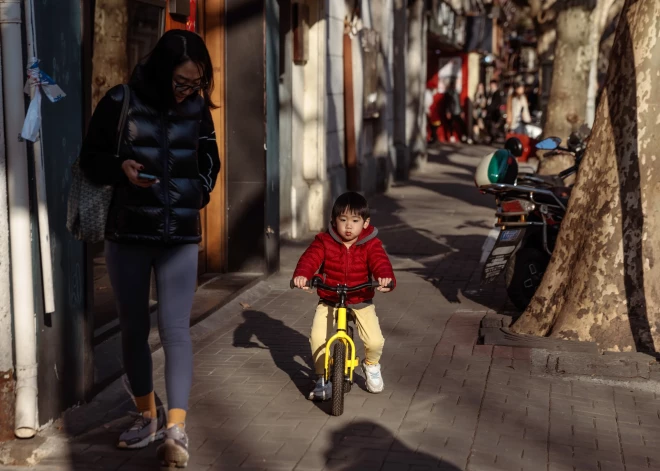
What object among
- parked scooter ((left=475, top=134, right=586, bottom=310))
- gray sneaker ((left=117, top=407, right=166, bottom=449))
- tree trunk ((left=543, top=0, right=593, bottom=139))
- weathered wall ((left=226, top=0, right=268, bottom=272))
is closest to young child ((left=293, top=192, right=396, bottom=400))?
gray sneaker ((left=117, top=407, right=166, bottom=449))

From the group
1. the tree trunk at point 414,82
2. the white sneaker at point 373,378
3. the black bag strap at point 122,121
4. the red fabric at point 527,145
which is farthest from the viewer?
the red fabric at point 527,145

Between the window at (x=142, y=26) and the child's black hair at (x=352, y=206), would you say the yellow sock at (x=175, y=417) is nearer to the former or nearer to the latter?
the child's black hair at (x=352, y=206)

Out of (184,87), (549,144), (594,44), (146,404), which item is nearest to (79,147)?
(184,87)

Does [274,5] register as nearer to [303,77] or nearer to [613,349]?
[303,77]

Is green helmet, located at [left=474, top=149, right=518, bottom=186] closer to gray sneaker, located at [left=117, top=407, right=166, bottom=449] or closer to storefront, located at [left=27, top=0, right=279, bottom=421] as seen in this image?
storefront, located at [left=27, top=0, right=279, bottom=421]

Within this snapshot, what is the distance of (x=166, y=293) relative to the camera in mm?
5113

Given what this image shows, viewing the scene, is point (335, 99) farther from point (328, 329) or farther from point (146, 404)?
point (146, 404)

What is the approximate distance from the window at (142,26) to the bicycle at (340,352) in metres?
2.67

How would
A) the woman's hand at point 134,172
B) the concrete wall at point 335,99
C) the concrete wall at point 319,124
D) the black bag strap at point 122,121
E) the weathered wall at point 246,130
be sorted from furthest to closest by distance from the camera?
1. the concrete wall at point 335,99
2. the concrete wall at point 319,124
3. the weathered wall at point 246,130
4. the black bag strap at point 122,121
5. the woman's hand at point 134,172

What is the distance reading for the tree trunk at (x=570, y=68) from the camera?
1873cm

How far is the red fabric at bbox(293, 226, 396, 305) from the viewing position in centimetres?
610

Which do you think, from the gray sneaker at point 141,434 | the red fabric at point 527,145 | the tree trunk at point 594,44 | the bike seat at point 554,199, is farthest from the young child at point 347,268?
→ the red fabric at point 527,145

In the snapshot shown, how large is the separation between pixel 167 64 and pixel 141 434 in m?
1.68

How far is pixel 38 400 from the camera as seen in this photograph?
5527 millimetres
